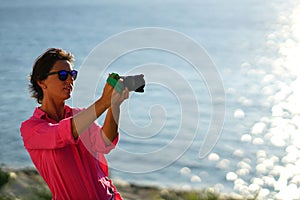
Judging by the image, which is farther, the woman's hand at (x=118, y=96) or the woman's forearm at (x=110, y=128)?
the woman's forearm at (x=110, y=128)

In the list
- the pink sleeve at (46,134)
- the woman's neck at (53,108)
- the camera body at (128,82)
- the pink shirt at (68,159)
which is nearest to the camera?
the camera body at (128,82)

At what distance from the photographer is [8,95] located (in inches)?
480

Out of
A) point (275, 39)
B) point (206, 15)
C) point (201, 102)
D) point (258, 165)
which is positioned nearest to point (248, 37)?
point (275, 39)

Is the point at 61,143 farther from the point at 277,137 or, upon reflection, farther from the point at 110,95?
the point at 277,137

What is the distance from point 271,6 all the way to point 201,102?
1460 centimetres

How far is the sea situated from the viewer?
9.66 ft

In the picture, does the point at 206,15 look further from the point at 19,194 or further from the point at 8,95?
the point at 19,194

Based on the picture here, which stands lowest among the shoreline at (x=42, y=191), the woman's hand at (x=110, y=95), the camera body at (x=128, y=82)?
the shoreline at (x=42, y=191)

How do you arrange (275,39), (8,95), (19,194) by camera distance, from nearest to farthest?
(19,194) → (8,95) → (275,39)

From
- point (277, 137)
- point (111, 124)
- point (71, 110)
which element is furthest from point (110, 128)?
point (277, 137)

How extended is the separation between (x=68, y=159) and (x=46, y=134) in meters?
0.14

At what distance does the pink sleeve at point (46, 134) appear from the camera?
231cm

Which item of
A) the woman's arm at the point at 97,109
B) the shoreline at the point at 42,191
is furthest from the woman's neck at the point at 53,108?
the shoreline at the point at 42,191

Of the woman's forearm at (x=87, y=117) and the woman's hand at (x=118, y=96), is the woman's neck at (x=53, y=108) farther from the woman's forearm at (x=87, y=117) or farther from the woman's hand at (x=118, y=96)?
the woman's hand at (x=118, y=96)
